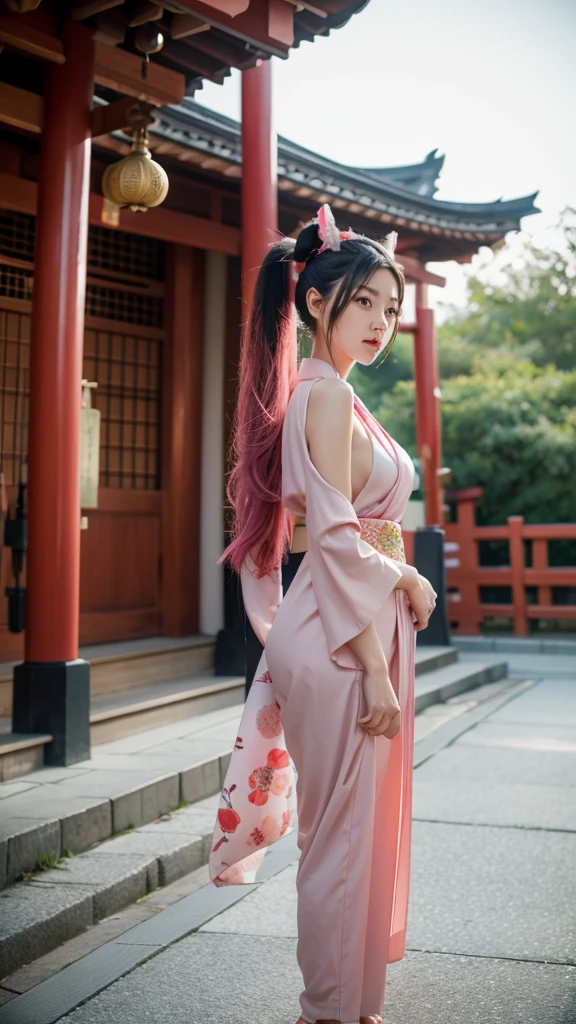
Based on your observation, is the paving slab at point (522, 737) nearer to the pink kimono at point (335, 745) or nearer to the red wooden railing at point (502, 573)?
the pink kimono at point (335, 745)

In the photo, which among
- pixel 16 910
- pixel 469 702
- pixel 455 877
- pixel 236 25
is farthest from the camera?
pixel 469 702

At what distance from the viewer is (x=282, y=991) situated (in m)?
3.04

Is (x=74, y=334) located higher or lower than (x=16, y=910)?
higher

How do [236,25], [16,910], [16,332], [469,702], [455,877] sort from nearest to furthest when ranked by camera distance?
[16,910] < [455,877] < [236,25] < [16,332] < [469,702]

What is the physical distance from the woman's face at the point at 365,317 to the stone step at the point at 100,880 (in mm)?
2169

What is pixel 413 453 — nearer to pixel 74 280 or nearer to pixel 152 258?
pixel 152 258

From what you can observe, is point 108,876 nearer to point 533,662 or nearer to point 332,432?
point 332,432

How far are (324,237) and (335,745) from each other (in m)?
1.30

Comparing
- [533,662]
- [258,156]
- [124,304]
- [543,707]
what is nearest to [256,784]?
[258,156]

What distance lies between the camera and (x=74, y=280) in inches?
214

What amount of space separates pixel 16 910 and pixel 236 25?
429cm

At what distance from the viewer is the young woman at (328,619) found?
2.44m

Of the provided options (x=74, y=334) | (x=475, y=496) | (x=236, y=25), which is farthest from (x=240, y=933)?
Result: (x=475, y=496)

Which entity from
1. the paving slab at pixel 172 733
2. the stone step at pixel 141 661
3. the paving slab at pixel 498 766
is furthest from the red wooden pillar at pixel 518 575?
Answer: the paving slab at pixel 172 733
